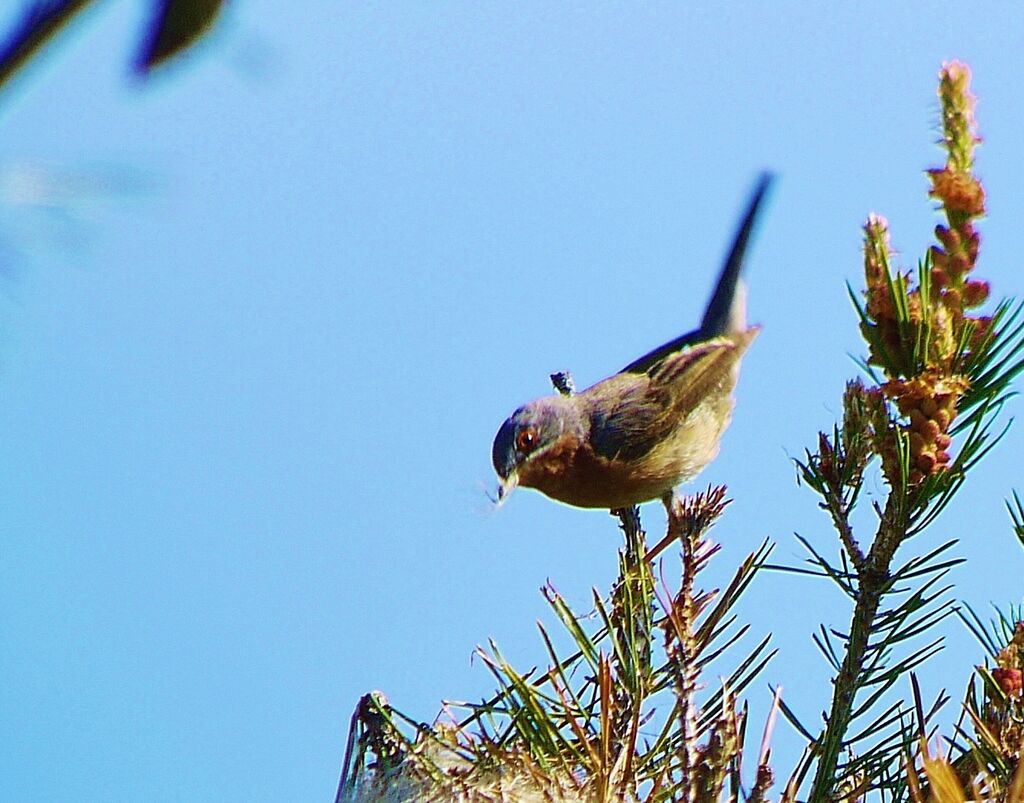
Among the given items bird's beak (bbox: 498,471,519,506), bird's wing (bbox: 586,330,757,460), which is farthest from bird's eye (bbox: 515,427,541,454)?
bird's wing (bbox: 586,330,757,460)

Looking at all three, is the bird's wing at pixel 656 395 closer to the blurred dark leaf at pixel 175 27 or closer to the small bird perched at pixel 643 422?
the small bird perched at pixel 643 422

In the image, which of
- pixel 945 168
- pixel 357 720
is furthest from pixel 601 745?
pixel 945 168

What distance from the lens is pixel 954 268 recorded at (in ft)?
4.94

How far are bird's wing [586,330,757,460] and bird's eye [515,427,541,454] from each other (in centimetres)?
32

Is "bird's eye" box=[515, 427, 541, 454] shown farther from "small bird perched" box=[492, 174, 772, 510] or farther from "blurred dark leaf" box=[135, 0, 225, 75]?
"blurred dark leaf" box=[135, 0, 225, 75]

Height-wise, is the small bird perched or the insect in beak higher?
the small bird perched

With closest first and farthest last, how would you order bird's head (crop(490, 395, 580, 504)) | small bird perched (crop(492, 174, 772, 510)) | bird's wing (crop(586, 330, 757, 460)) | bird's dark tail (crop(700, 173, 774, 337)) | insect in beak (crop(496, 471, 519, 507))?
insect in beak (crop(496, 471, 519, 507)) < bird's head (crop(490, 395, 580, 504)) < small bird perched (crop(492, 174, 772, 510)) < bird's wing (crop(586, 330, 757, 460)) < bird's dark tail (crop(700, 173, 774, 337))

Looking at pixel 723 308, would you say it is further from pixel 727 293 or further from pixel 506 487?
pixel 506 487

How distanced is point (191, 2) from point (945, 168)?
1215 mm

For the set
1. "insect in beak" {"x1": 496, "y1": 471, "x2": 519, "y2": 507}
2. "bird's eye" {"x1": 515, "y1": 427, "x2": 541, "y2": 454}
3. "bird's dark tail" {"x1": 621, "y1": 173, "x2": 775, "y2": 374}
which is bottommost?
"insect in beak" {"x1": 496, "y1": 471, "x2": 519, "y2": 507}

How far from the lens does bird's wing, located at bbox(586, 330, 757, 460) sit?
4542 mm

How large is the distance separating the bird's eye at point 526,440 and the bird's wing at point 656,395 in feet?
1.05

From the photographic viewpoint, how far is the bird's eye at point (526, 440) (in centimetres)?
415

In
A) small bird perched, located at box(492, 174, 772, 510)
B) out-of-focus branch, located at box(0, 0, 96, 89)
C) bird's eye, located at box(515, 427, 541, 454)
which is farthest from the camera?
small bird perched, located at box(492, 174, 772, 510)
